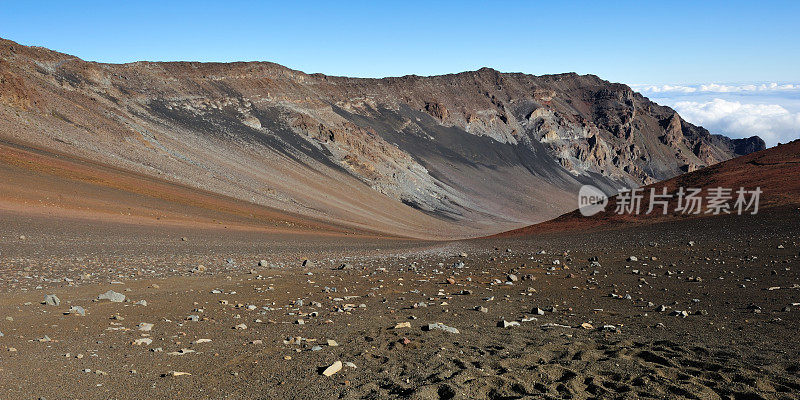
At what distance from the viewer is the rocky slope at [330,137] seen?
5628 cm

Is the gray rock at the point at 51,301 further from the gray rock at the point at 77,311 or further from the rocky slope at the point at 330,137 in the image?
the rocky slope at the point at 330,137

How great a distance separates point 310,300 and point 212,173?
51.6 meters

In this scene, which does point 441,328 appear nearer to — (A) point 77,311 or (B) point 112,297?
(A) point 77,311

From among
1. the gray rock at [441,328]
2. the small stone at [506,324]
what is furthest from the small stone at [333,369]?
the small stone at [506,324]

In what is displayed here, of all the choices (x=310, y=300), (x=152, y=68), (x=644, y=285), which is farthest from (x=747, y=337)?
(x=152, y=68)

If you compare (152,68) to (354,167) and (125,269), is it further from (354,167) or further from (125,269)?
(125,269)

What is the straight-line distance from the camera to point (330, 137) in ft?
322

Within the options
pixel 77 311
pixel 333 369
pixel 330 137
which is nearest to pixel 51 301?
pixel 77 311

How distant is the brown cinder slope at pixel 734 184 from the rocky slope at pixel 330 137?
24561 millimetres

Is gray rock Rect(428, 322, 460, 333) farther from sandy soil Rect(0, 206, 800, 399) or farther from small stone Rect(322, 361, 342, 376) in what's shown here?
small stone Rect(322, 361, 342, 376)

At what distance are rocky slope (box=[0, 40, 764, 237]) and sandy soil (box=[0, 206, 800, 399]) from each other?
3565 centimetres

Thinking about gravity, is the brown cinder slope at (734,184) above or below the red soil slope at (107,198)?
above

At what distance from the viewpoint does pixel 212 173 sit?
58.8m

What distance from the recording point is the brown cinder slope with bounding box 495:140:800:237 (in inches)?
1109
